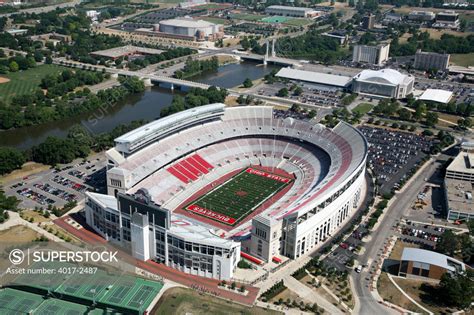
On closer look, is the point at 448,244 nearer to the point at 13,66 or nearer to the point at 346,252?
the point at 346,252

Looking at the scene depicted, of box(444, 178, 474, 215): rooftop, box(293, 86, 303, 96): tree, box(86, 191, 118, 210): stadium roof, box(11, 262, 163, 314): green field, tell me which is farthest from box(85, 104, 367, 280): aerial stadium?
box(293, 86, 303, 96): tree

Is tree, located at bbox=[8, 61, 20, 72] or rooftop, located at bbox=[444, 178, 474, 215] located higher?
tree, located at bbox=[8, 61, 20, 72]

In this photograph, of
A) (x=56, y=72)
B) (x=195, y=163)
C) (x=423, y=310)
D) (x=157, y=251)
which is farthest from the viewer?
(x=56, y=72)

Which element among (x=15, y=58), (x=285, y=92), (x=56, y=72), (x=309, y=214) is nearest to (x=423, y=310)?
(x=309, y=214)

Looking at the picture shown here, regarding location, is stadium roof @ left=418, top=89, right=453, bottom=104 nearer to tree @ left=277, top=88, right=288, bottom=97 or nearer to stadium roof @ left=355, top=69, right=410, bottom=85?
stadium roof @ left=355, top=69, right=410, bottom=85

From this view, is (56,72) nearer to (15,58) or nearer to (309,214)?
(15,58)

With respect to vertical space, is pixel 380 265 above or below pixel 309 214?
below

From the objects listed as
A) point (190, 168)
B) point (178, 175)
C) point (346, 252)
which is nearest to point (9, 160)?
point (178, 175)
